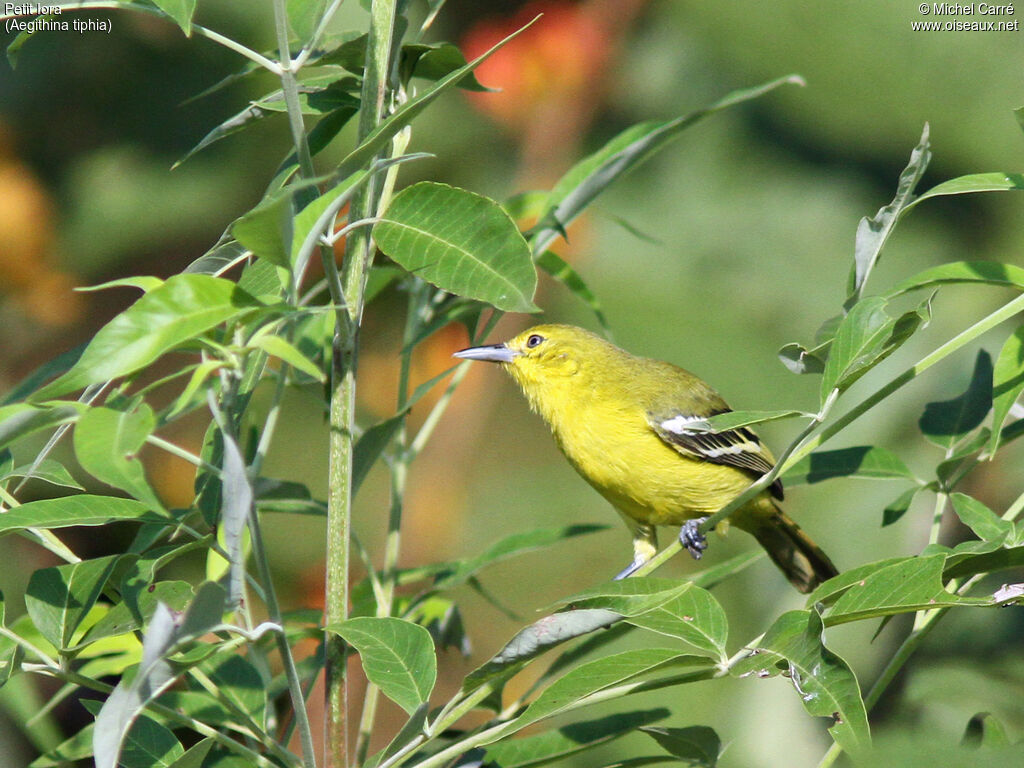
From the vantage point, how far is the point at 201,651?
49.3 inches

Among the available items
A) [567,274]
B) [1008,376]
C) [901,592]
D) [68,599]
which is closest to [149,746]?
[68,599]

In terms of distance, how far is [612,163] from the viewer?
72.3 inches

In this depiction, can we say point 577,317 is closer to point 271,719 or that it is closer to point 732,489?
point 732,489

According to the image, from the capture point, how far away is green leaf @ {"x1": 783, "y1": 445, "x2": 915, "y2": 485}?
1.85 metres

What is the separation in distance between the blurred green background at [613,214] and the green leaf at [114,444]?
2.22m

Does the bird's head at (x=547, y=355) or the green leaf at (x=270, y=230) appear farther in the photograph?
the bird's head at (x=547, y=355)

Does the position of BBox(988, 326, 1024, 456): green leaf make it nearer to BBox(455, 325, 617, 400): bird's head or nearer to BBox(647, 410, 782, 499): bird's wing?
BBox(647, 410, 782, 499): bird's wing

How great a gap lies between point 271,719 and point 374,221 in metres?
0.91

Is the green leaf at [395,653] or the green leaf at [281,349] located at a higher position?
the green leaf at [281,349]

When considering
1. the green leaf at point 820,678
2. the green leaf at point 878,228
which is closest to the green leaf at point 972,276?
the green leaf at point 878,228

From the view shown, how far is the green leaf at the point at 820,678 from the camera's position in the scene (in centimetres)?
116

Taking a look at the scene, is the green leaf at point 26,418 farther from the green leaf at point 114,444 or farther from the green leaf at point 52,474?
the green leaf at point 52,474

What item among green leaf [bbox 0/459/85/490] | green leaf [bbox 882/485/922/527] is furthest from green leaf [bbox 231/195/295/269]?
green leaf [bbox 882/485/922/527]

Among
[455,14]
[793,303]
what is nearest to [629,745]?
[793,303]
